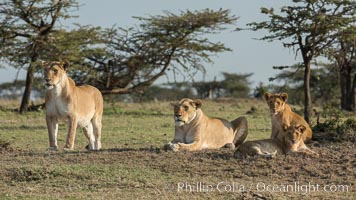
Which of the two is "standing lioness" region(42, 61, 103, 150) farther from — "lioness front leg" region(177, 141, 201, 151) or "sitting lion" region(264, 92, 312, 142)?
"sitting lion" region(264, 92, 312, 142)

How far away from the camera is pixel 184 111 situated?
9336mm

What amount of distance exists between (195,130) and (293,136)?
1334 mm

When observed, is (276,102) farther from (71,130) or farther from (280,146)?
(71,130)

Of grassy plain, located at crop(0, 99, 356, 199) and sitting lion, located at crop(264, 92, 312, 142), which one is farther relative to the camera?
sitting lion, located at crop(264, 92, 312, 142)

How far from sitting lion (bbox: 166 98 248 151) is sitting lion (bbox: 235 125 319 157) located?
0.81m

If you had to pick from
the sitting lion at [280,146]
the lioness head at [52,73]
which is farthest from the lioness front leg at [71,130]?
the sitting lion at [280,146]

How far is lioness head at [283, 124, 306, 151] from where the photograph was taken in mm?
8867

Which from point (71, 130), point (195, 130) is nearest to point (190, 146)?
point (195, 130)

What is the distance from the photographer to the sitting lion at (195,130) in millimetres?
9320

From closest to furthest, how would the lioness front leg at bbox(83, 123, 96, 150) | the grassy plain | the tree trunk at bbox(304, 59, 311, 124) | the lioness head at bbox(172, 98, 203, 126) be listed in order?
the grassy plain → the lioness head at bbox(172, 98, 203, 126) → the lioness front leg at bbox(83, 123, 96, 150) → the tree trunk at bbox(304, 59, 311, 124)

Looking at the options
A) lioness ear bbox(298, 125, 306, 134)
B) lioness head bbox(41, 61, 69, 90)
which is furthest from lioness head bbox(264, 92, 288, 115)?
lioness head bbox(41, 61, 69, 90)

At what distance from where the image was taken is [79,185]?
24.9 feet

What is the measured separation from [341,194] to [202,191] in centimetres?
136

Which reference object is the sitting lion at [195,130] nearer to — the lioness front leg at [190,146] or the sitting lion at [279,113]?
the lioness front leg at [190,146]
